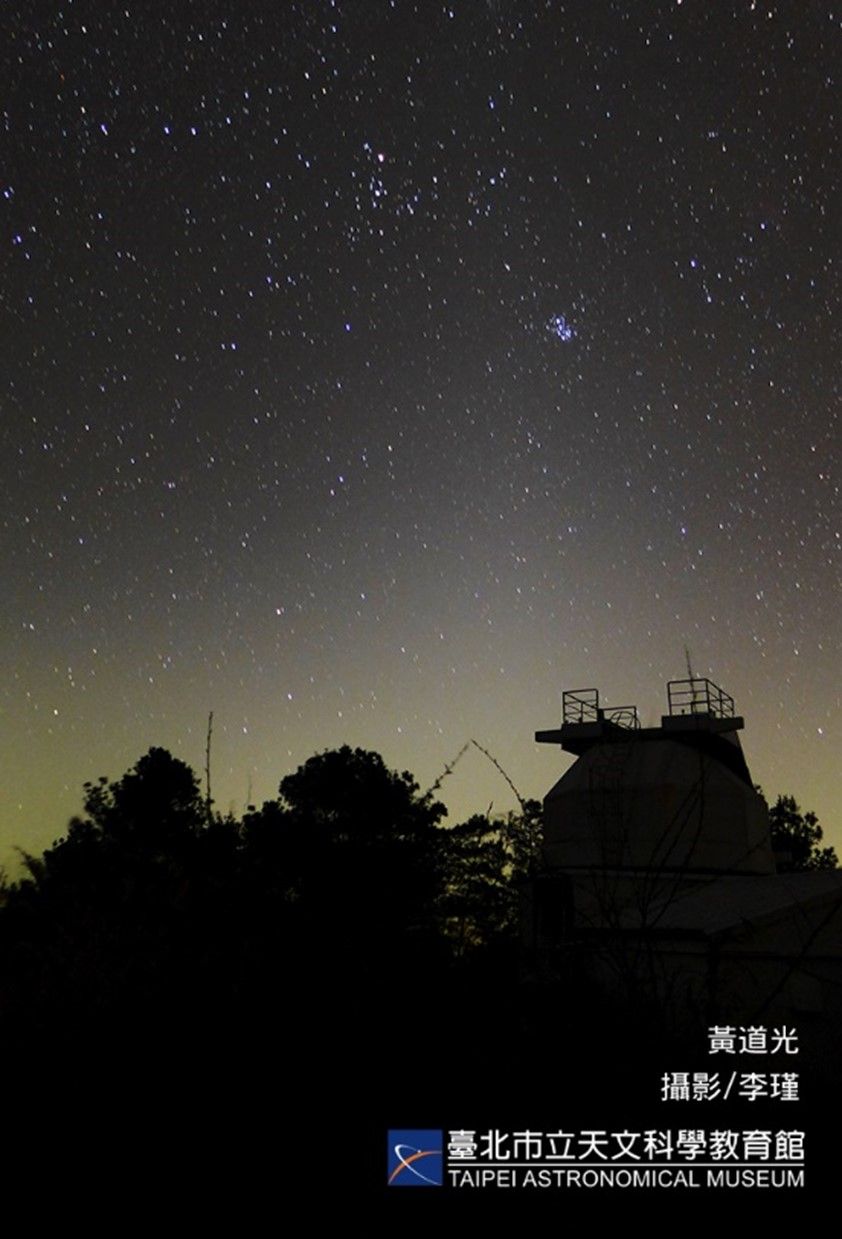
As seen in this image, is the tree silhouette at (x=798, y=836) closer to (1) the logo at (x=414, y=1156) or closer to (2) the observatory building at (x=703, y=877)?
(2) the observatory building at (x=703, y=877)

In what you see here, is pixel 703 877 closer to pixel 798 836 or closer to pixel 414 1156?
pixel 414 1156

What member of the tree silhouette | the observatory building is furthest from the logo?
the tree silhouette

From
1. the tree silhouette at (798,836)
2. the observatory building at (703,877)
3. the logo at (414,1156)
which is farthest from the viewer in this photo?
the tree silhouette at (798,836)

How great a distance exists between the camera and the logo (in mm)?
2801

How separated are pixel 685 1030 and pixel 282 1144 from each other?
4.90ft

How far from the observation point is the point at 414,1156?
9.30ft

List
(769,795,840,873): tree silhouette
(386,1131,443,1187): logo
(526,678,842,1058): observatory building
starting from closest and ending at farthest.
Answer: (386,1131,443,1187): logo, (526,678,842,1058): observatory building, (769,795,840,873): tree silhouette

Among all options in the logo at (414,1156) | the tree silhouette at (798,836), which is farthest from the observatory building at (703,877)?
the tree silhouette at (798,836)

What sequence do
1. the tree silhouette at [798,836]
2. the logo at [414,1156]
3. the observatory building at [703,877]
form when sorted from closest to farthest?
the logo at [414,1156], the observatory building at [703,877], the tree silhouette at [798,836]

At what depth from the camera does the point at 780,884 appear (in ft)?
59.6

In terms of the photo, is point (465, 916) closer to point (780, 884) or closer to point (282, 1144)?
point (282, 1144)

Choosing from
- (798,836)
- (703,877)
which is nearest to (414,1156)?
(703,877)

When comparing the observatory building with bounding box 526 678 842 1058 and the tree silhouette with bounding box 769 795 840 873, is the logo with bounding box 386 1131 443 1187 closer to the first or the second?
the observatory building with bounding box 526 678 842 1058

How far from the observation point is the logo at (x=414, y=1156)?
9.19 ft
